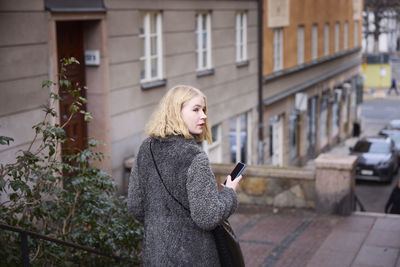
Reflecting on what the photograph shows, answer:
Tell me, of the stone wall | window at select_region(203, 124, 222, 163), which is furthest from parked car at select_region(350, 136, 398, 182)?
the stone wall

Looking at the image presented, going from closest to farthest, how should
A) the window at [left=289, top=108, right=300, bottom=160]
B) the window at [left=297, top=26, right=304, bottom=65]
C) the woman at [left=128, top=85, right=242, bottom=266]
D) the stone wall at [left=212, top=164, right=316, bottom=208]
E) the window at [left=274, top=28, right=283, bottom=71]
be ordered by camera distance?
the woman at [left=128, top=85, right=242, bottom=266] < the stone wall at [left=212, top=164, right=316, bottom=208] < the window at [left=274, top=28, right=283, bottom=71] < the window at [left=289, top=108, right=300, bottom=160] < the window at [left=297, top=26, right=304, bottom=65]

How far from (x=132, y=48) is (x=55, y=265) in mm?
7564

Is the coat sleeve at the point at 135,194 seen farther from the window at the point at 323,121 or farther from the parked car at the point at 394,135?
the window at the point at 323,121

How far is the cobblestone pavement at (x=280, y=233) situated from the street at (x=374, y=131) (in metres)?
7.88

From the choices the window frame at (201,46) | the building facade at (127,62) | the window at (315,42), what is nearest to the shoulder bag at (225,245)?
the building facade at (127,62)

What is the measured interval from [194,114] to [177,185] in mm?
403

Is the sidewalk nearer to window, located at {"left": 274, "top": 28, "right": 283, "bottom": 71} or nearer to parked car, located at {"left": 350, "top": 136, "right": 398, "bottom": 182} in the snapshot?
window, located at {"left": 274, "top": 28, "right": 283, "bottom": 71}

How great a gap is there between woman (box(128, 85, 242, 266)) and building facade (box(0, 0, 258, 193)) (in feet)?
18.0

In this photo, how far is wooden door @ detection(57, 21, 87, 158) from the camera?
34.0 feet

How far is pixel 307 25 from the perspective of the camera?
2455cm

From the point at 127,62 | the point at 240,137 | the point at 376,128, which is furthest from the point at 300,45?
the point at 376,128

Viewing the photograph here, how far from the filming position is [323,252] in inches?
314

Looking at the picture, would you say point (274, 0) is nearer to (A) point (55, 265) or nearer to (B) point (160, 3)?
(B) point (160, 3)

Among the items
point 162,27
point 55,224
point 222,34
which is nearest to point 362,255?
point 55,224
